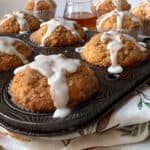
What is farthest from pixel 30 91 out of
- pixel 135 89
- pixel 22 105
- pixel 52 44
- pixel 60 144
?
pixel 52 44

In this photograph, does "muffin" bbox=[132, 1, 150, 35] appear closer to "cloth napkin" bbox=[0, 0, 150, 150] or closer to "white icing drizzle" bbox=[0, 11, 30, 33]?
"white icing drizzle" bbox=[0, 11, 30, 33]

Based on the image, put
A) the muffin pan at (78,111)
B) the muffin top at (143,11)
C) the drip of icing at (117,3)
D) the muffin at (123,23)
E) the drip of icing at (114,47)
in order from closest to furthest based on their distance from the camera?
1. the muffin pan at (78,111)
2. the drip of icing at (114,47)
3. the muffin at (123,23)
4. the muffin top at (143,11)
5. the drip of icing at (117,3)

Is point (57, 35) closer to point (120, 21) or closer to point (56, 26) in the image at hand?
point (56, 26)

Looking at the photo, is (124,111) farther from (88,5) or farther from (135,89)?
(88,5)

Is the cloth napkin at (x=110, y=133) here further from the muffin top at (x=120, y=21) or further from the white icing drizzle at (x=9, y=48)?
the muffin top at (x=120, y=21)

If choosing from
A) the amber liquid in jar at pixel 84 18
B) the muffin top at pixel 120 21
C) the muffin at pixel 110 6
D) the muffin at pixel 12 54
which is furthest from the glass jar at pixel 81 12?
the muffin at pixel 12 54
